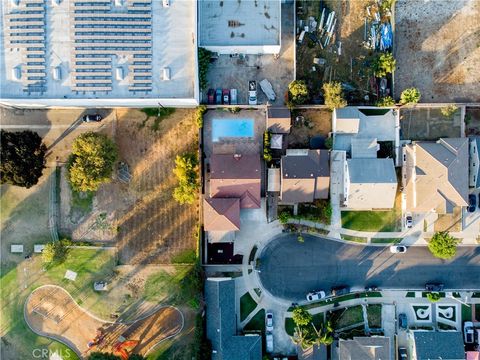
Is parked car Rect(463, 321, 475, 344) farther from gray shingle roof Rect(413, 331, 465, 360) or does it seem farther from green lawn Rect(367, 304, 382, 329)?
green lawn Rect(367, 304, 382, 329)

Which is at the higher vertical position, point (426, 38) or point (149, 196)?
point (426, 38)

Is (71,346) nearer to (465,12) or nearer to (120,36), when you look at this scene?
(120,36)

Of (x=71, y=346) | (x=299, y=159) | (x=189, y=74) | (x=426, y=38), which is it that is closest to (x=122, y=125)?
(x=189, y=74)

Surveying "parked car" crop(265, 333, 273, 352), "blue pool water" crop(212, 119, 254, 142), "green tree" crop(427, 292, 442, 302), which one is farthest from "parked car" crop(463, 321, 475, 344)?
"blue pool water" crop(212, 119, 254, 142)

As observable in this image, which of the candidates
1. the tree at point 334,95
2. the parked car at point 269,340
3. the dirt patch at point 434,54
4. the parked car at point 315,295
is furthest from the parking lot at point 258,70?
the parked car at point 269,340

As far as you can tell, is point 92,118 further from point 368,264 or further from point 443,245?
point 443,245

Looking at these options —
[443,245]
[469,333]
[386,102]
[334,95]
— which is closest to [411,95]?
[386,102]
